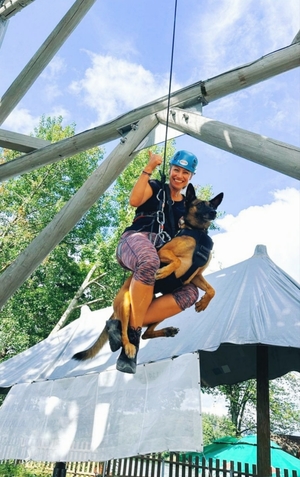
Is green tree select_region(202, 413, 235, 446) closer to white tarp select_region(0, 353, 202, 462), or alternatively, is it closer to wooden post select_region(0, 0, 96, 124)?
white tarp select_region(0, 353, 202, 462)

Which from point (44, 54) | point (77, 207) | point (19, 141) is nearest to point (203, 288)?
point (77, 207)

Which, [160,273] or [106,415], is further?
[106,415]

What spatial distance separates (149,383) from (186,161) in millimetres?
2233

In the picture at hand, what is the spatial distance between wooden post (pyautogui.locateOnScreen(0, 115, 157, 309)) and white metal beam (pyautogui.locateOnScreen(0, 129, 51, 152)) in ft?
3.42

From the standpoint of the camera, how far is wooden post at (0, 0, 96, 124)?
3.81 m

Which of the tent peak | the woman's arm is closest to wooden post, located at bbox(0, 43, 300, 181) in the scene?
the woman's arm

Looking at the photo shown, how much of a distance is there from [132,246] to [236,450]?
7312 mm

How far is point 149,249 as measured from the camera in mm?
2086

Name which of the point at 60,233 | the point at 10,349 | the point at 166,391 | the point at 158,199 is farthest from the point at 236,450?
the point at 10,349

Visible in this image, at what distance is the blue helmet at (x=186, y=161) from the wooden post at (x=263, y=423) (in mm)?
3134

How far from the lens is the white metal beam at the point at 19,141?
12.6 feet

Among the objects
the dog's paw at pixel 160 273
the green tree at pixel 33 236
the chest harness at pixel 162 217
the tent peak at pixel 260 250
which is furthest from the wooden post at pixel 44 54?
the green tree at pixel 33 236

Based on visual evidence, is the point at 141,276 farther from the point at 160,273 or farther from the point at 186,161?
the point at 186,161

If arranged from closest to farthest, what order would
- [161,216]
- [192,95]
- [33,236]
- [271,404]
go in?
[161,216] < [192,95] < [33,236] < [271,404]
